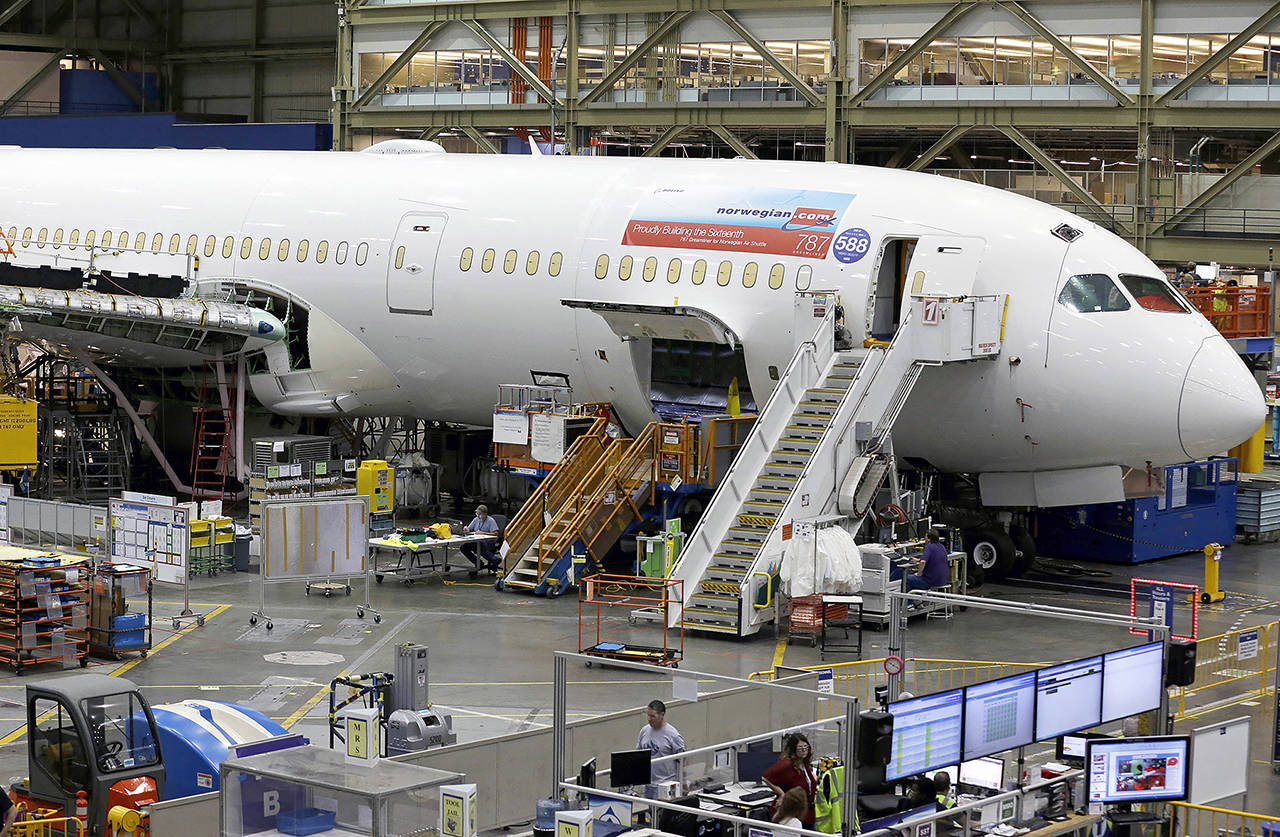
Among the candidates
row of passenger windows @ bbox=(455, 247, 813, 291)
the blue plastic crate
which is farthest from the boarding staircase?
the blue plastic crate

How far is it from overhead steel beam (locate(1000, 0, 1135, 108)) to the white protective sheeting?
21.0 metres

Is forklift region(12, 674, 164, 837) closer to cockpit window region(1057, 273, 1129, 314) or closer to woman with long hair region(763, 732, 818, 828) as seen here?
woman with long hair region(763, 732, 818, 828)

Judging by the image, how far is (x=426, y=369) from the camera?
3266 centimetres

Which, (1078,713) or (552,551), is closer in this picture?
(1078,713)

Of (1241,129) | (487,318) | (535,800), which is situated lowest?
(535,800)

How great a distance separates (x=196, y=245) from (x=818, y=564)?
15.0 metres

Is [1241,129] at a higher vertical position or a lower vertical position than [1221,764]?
higher

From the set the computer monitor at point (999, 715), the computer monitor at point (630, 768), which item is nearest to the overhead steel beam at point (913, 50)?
the computer monitor at point (999, 715)

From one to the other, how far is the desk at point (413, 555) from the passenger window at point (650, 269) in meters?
4.81

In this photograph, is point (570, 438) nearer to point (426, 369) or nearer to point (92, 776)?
point (426, 369)

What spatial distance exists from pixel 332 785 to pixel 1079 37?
35.1 m

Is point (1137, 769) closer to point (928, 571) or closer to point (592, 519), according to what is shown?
point (928, 571)

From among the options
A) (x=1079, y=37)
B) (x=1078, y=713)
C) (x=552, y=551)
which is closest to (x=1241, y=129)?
(x=1079, y=37)

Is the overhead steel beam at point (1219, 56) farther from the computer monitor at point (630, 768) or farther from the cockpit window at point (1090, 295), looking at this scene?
the computer monitor at point (630, 768)
